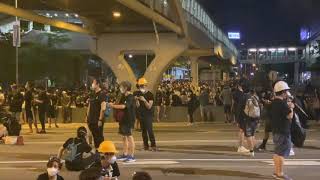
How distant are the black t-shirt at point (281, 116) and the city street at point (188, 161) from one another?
40.8 inches

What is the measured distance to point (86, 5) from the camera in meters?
32.6

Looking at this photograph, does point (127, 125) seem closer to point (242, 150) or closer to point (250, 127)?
point (250, 127)

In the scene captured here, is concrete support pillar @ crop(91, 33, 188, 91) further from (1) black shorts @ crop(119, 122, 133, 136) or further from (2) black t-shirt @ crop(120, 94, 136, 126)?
(1) black shorts @ crop(119, 122, 133, 136)

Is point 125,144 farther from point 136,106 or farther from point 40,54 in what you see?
point 40,54

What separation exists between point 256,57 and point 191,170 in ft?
575

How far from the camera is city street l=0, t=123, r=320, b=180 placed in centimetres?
1146

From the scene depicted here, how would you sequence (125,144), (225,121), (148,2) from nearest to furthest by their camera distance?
(125,144) < (225,121) < (148,2)

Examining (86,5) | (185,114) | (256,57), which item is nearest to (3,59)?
(86,5)

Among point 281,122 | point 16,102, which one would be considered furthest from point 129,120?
point 16,102

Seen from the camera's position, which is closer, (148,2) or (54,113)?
(54,113)

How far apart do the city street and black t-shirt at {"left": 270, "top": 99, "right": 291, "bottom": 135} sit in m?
1.04

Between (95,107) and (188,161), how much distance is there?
7.76 ft

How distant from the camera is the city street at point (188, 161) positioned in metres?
11.5

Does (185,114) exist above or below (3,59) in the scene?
below
